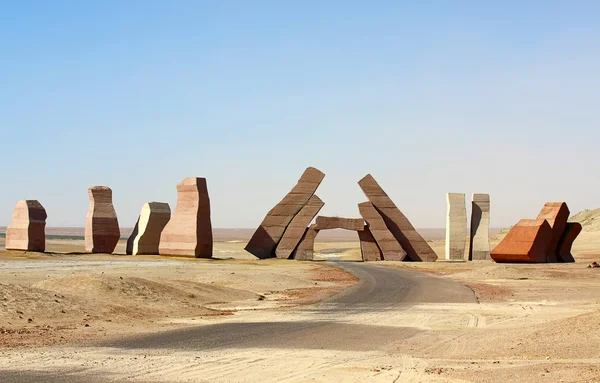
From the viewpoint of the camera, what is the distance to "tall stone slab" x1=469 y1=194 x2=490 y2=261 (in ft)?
152

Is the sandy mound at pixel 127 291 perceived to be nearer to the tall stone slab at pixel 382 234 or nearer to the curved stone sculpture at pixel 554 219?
the tall stone slab at pixel 382 234

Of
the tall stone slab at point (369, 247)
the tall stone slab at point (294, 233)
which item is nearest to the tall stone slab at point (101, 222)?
the tall stone slab at point (294, 233)

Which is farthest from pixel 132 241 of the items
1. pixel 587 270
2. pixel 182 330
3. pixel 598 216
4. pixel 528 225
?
pixel 598 216

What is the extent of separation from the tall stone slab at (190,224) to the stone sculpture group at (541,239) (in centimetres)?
1514

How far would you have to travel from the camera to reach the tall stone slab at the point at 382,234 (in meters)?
44.3

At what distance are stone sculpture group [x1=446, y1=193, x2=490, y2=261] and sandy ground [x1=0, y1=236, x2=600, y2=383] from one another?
15.5 m

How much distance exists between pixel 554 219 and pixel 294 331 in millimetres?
29769

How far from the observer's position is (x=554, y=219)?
1636 inches

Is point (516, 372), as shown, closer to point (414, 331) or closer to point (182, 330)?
point (414, 331)

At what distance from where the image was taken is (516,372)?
10.3 metres

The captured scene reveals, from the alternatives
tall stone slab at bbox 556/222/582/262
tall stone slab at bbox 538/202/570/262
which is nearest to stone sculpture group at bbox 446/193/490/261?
tall stone slab at bbox 538/202/570/262

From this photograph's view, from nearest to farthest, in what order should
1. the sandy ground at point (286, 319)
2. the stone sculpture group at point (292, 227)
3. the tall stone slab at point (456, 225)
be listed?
the sandy ground at point (286, 319) < the stone sculpture group at point (292, 227) < the tall stone slab at point (456, 225)

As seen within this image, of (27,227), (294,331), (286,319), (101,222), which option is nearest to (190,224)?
(101,222)

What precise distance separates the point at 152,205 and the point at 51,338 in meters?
32.6
